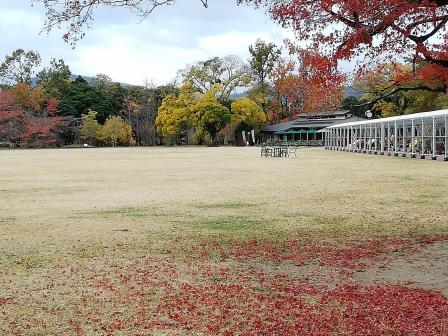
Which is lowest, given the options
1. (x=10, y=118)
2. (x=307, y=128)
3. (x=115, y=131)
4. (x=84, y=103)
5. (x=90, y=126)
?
(x=307, y=128)

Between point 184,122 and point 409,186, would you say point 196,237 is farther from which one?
point 184,122

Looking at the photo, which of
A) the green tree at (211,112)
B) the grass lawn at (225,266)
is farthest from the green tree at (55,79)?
the grass lawn at (225,266)

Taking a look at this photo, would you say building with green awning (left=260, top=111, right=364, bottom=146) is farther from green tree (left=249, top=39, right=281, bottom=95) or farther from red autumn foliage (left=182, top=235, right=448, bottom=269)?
red autumn foliage (left=182, top=235, right=448, bottom=269)

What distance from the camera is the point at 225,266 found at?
575cm

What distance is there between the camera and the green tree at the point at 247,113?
6216 cm

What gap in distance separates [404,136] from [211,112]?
93.7 ft

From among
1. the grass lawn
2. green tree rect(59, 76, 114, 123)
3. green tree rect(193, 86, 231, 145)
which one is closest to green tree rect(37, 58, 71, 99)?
green tree rect(59, 76, 114, 123)

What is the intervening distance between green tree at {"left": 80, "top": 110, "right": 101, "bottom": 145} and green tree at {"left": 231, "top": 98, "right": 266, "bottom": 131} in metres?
16.5

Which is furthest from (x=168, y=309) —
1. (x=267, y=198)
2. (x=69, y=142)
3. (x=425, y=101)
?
(x=69, y=142)

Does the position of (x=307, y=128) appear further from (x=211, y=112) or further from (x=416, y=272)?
(x=416, y=272)

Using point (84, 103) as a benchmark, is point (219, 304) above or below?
below

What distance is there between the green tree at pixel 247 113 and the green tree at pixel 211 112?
60.1 inches

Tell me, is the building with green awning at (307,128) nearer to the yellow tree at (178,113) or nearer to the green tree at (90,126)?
the yellow tree at (178,113)

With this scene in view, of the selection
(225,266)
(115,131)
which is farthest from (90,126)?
(225,266)
